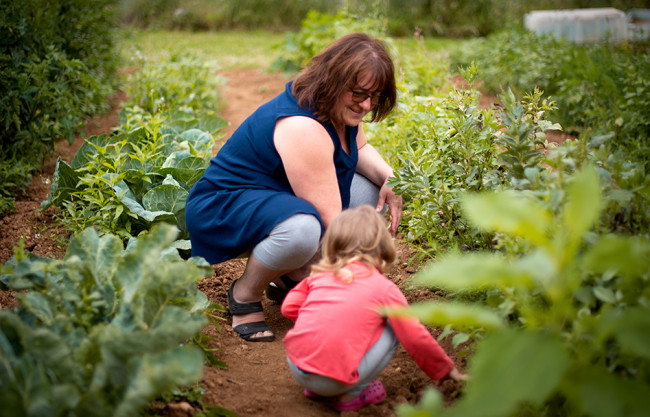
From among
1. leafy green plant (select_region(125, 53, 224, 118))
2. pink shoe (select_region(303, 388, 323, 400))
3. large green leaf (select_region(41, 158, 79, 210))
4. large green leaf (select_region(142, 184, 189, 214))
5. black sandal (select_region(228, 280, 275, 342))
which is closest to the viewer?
pink shoe (select_region(303, 388, 323, 400))

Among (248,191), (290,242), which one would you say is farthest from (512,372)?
(248,191)

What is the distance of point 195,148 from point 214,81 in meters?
2.31

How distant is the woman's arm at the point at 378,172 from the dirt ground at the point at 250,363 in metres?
0.38

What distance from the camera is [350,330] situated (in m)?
1.81

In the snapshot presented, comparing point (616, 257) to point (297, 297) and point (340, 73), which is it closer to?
point (297, 297)

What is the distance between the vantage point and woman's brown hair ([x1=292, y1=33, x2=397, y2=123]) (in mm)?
2297

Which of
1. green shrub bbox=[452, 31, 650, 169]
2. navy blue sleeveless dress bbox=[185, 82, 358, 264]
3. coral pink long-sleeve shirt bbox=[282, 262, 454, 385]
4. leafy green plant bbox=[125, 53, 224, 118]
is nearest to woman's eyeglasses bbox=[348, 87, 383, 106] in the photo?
navy blue sleeveless dress bbox=[185, 82, 358, 264]

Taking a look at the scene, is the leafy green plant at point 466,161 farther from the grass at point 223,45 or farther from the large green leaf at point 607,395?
the grass at point 223,45

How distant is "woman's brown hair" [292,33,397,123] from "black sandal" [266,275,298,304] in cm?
81

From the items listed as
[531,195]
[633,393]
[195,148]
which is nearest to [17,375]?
[633,393]

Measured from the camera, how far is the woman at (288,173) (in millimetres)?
2328

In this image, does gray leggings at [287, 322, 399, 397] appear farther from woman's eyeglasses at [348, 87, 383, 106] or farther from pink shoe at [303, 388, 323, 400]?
woman's eyeglasses at [348, 87, 383, 106]

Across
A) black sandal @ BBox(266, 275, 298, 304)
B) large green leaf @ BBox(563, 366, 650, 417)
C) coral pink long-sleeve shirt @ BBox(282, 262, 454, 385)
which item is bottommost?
black sandal @ BBox(266, 275, 298, 304)

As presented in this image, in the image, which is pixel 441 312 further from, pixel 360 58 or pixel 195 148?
pixel 195 148
